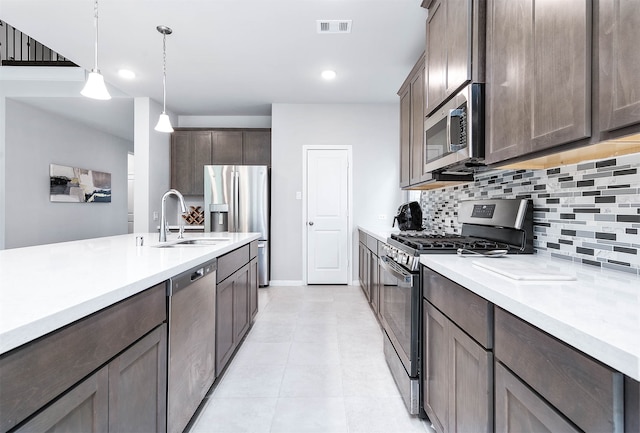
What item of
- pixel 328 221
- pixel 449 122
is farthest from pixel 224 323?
pixel 328 221

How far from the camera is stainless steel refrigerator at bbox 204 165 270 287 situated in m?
4.45

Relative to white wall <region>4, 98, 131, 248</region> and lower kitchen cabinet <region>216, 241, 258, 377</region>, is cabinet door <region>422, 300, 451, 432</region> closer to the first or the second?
lower kitchen cabinet <region>216, 241, 258, 377</region>

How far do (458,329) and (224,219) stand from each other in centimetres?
375

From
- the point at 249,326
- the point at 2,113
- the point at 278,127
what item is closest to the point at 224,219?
the point at 278,127

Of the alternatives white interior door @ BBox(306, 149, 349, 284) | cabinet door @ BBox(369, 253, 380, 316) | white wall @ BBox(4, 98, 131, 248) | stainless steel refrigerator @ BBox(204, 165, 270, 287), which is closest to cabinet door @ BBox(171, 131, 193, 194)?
stainless steel refrigerator @ BBox(204, 165, 270, 287)

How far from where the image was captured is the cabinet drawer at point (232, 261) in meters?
1.98

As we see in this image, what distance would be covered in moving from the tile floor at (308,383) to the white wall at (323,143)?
147 cm

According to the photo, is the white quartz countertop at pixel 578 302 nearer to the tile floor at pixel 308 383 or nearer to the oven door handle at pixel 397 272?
the oven door handle at pixel 397 272

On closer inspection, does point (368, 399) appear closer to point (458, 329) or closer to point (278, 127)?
point (458, 329)

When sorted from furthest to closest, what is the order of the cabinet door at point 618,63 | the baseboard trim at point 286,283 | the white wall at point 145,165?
the baseboard trim at point 286,283, the white wall at point 145,165, the cabinet door at point 618,63

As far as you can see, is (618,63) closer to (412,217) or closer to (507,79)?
(507,79)

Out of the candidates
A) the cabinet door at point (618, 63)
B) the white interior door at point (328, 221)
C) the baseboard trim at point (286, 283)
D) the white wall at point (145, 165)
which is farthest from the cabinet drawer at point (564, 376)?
the white wall at point (145, 165)

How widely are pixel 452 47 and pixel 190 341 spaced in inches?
81.4

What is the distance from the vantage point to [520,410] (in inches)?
33.2
